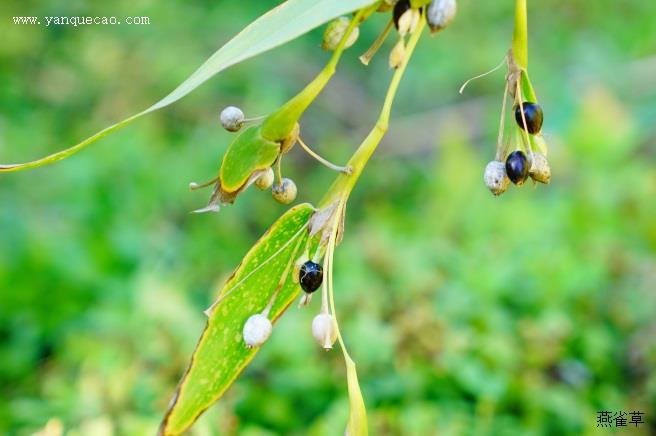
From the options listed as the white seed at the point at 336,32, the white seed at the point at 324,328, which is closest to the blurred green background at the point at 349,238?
the white seed at the point at 324,328

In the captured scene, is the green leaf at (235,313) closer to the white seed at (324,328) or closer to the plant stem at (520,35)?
the white seed at (324,328)

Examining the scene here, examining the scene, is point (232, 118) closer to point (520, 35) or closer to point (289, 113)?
point (289, 113)

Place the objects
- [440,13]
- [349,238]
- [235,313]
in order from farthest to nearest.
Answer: [349,238]
[235,313]
[440,13]

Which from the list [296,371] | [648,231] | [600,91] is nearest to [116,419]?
[296,371]

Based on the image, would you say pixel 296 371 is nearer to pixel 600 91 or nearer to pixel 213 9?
pixel 600 91

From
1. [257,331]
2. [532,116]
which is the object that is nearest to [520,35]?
[532,116]

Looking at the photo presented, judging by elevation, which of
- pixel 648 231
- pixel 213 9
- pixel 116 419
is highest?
pixel 213 9
